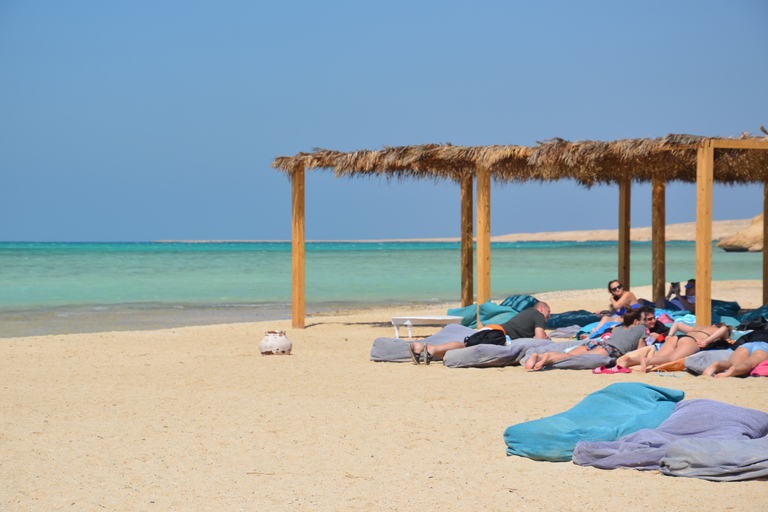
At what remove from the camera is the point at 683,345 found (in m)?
7.05

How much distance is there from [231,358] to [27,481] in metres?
4.44

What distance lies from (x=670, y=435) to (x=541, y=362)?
2.99 meters

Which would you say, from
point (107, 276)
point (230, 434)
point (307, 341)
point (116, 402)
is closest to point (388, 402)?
point (230, 434)

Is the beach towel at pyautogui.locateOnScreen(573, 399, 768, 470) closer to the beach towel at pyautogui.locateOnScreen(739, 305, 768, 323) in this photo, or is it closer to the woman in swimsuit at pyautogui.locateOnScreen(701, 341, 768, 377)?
the woman in swimsuit at pyautogui.locateOnScreen(701, 341, 768, 377)

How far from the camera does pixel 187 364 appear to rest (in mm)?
7789

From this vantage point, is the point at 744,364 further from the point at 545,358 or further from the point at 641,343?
the point at 545,358

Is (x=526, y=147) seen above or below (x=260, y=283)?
above

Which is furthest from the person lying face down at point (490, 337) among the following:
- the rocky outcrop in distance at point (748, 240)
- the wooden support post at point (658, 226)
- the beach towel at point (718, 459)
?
the rocky outcrop in distance at point (748, 240)

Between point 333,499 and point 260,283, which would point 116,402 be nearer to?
point 333,499

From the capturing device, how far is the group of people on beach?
6.64 meters

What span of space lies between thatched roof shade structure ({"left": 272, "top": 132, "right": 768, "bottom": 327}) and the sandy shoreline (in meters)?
2.58

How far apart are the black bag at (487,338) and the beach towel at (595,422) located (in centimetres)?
270

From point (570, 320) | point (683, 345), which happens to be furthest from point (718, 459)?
point (570, 320)

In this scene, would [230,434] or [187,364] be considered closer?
[230,434]
